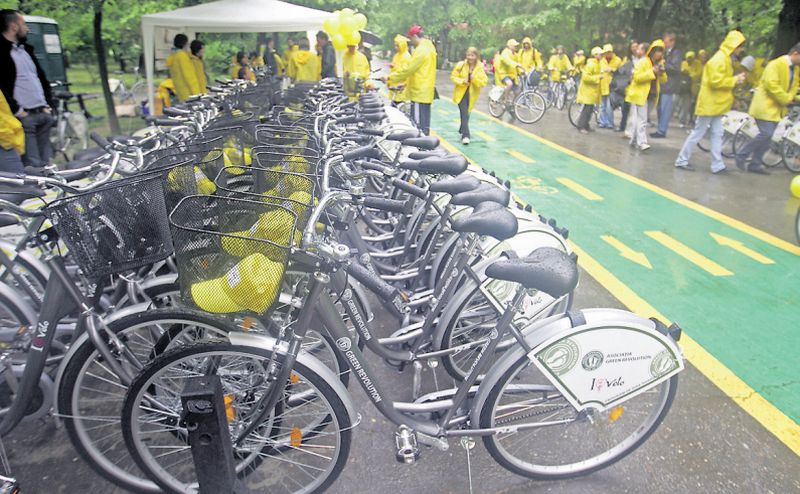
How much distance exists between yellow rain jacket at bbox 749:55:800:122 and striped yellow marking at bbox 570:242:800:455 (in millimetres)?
5148

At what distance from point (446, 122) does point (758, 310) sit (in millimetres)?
9286

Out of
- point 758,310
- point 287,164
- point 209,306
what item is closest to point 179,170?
point 287,164

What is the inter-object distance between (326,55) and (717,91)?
7.96 metres

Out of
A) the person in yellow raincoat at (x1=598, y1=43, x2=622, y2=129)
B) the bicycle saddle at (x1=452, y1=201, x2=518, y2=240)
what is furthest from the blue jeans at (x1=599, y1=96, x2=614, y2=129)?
the bicycle saddle at (x1=452, y1=201, x2=518, y2=240)

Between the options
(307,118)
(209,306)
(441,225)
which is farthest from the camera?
(307,118)

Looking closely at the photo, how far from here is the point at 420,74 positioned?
8992 mm

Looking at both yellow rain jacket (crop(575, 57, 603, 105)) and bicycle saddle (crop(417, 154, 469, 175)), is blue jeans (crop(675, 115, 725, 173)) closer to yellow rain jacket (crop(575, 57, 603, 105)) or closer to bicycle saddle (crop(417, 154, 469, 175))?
yellow rain jacket (crop(575, 57, 603, 105))

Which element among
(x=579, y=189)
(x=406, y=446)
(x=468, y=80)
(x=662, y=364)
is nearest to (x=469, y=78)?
(x=468, y=80)

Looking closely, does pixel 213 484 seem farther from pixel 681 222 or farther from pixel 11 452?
pixel 681 222

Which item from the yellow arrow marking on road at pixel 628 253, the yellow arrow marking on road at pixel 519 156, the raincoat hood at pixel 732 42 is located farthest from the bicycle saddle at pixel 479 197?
the raincoat hood at pixel 732 42

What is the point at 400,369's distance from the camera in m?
3.00

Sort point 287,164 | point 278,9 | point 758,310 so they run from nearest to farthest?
1. point 287,164
2. point 758,310
3. point 278,9

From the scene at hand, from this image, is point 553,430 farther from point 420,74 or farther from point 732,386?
point 420,74

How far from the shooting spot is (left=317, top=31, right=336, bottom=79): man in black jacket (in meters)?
12.0
